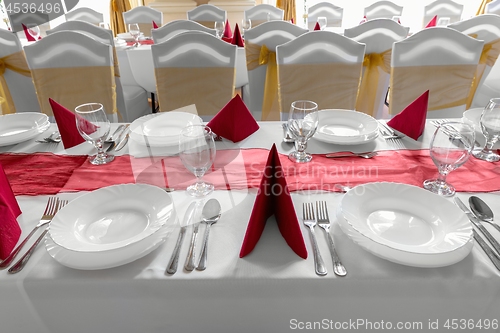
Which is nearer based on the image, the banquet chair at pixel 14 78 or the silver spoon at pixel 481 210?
the silver spoon at pixel 481 210

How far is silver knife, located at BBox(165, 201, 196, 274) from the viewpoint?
63cm

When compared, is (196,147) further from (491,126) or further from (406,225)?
(491,126)

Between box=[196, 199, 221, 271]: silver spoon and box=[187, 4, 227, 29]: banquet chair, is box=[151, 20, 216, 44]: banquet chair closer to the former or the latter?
box=[187, 4, 227, 29]: banquet chair

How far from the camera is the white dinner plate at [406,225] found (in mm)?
621

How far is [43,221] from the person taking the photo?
767mm

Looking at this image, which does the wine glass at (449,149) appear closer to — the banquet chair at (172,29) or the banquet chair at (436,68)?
the banquet chair at (436,68)

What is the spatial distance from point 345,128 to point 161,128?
Answer: 0.65 metres

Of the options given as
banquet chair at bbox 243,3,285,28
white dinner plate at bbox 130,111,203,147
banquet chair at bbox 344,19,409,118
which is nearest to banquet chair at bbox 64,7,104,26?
banquet chair at bbox 243,3,285,28

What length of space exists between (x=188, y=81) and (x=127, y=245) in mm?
1327

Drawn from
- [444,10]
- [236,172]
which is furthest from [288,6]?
[236,172]

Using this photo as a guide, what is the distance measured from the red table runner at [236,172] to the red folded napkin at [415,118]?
11 cm

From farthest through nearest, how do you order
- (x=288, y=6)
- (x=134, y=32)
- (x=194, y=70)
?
1. (x=288, y=6)
2. (x=134, y=32)
3. (x=194, y=70)

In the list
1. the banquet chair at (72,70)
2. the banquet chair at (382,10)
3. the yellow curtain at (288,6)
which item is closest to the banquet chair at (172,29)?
the banquet chair at (72,70)

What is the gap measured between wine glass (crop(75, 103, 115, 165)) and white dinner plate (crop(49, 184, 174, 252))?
28 centimetres
